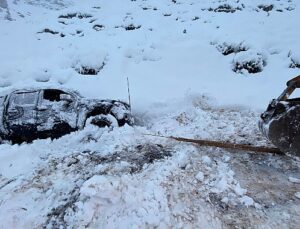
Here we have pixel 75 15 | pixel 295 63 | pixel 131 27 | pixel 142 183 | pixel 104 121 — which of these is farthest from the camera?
pixel 75 15

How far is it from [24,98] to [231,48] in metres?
7.36

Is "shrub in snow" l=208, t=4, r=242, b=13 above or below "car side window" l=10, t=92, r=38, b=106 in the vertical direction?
above

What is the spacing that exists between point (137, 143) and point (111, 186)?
1.78m

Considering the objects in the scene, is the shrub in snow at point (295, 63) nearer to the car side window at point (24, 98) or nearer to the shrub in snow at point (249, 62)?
the shrub in snow at point (249, 62)

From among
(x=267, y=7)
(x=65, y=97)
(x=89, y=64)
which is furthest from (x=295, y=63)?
(x=65, y=97)

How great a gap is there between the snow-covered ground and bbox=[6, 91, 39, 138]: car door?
0.38 metres

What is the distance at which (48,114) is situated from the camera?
6.72 m

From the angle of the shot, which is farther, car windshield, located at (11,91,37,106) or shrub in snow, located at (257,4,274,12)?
shrub in snow, located at (257,4,274,12)

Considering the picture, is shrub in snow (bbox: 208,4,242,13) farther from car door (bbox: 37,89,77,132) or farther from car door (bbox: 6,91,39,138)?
car door (bbox: 6,91,39,138)

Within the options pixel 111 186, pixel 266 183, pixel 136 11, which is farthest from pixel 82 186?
pixel 136 11

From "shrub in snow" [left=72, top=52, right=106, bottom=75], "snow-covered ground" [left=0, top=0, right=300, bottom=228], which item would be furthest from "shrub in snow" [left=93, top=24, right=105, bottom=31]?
"shrub in snow" [left=72, top=52, right=106, bottom=75]

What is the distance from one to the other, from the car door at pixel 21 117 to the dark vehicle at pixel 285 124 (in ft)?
15.7

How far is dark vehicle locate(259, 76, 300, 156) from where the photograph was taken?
4.46 m

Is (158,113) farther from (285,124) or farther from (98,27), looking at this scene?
(98,27)
